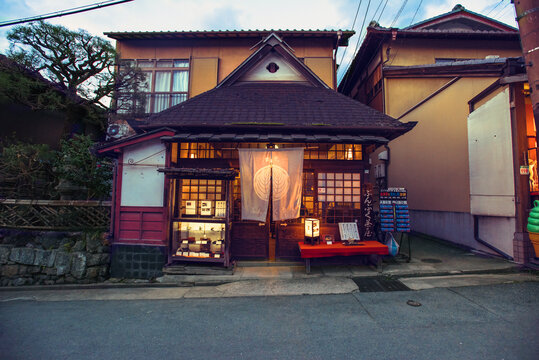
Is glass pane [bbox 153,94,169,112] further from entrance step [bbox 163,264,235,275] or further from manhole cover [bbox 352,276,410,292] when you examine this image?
manhole cover [bbox 352,276,410,292]

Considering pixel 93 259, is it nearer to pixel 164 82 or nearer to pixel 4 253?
pixel 4 253

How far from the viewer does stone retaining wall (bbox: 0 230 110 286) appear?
7.95 meters

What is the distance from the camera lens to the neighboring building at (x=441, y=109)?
9.30m

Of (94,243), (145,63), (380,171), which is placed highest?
(145,63)

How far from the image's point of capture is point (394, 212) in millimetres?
8289

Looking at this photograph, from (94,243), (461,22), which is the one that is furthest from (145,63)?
(461,22)

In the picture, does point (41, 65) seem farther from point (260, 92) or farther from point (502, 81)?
point (502, 81)

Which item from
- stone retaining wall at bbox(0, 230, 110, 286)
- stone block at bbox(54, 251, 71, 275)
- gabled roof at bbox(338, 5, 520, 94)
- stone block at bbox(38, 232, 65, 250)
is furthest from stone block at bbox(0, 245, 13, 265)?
gabled roof at bbox(338, 5, 520, 94)

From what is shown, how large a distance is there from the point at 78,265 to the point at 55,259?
95 centimetres

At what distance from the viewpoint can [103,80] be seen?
12125 mm

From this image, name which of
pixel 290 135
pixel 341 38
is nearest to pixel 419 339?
pixel 290 135

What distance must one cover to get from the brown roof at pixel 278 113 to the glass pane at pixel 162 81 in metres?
5.29

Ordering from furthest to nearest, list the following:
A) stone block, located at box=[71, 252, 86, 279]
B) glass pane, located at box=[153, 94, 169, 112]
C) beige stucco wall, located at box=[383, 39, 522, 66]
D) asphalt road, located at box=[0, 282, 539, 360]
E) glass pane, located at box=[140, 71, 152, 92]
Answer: beige stucco wall, located at box=[383, 39, 522, 66] < glass pane, located at box=[153, 94, 169, 112] < glass pane, located at box=[140, 71, 152, 92] < stone block, located at box=[71, 252, 86, 279] < asphalt road, located at box=[0, 282, 539, 360]

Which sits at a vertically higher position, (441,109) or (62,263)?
(441,109)
